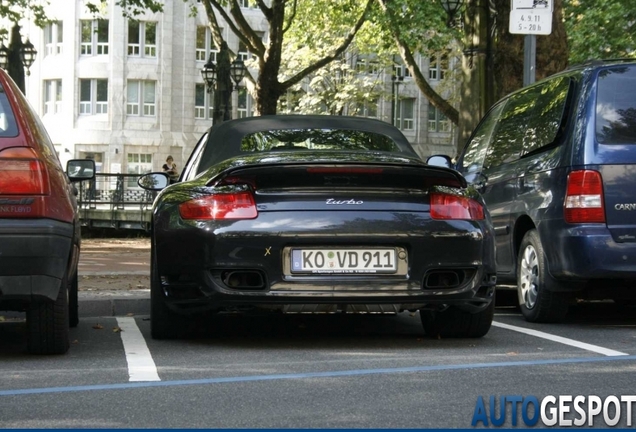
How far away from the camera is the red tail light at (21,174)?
273 inches

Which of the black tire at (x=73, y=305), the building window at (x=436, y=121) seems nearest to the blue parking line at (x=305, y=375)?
the black tire at (x=73, y=305)

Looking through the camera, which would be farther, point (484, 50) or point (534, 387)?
point (484, 50)

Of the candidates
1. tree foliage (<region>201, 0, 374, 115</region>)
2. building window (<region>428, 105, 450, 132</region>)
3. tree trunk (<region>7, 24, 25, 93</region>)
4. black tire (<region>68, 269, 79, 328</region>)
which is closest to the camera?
black tire (<region>68, 269, 79, 328</region>)

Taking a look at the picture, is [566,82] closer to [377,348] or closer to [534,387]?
[377,348]

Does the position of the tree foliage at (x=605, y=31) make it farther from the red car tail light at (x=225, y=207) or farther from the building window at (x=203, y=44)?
the building window at (x=203, y=44)

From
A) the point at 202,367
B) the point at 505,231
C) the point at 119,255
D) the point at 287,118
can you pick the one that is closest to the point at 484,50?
Result: the point at 119,255

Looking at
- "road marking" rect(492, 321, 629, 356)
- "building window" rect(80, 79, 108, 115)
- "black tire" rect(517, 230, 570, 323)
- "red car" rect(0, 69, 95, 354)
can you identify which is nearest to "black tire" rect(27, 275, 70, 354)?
"red car" rect(0, 69, 95, 354)

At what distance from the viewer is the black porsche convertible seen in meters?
7.47

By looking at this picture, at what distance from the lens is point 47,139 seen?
8.15 m

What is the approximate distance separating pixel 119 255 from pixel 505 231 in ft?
38.5

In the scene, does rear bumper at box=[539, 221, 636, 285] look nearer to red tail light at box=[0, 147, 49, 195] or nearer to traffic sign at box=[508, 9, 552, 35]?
red tail light at box=[0, 147, 49, 195]

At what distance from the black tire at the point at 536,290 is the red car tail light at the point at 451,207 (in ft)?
6.56

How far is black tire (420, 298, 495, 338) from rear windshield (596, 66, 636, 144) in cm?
165

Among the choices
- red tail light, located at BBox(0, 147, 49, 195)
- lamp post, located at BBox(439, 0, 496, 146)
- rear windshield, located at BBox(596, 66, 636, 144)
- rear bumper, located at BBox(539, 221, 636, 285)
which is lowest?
rear bumper, located at BBox(539, 221, 636, 285)
